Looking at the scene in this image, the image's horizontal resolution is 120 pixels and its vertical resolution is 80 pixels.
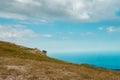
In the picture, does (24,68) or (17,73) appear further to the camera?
(24,68)

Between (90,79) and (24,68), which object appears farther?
(24,68)

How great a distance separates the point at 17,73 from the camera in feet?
126

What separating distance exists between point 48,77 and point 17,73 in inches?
200

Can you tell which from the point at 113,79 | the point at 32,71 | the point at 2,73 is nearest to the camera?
the point at 2,73

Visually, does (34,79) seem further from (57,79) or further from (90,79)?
(90,79)

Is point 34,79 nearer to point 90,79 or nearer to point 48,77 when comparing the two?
point 48,77

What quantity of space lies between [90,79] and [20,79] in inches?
456

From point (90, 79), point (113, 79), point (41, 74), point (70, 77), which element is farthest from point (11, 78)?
point (113, 79)

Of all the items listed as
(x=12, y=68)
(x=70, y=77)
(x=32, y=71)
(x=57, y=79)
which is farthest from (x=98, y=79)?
(x=12, y=68)

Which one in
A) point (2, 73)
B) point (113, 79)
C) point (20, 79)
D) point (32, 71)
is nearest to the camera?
point (20, 79)

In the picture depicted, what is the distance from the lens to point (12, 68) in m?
41.6

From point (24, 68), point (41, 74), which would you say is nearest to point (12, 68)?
point (24, 68)

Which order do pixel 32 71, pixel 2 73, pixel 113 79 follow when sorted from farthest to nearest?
pixel 113 79 < pixel 32 71 < pixel 2 73

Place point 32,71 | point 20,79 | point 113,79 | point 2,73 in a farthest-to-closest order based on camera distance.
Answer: point 113,79 → point 32,71 → point 2,73 → point 20,79
